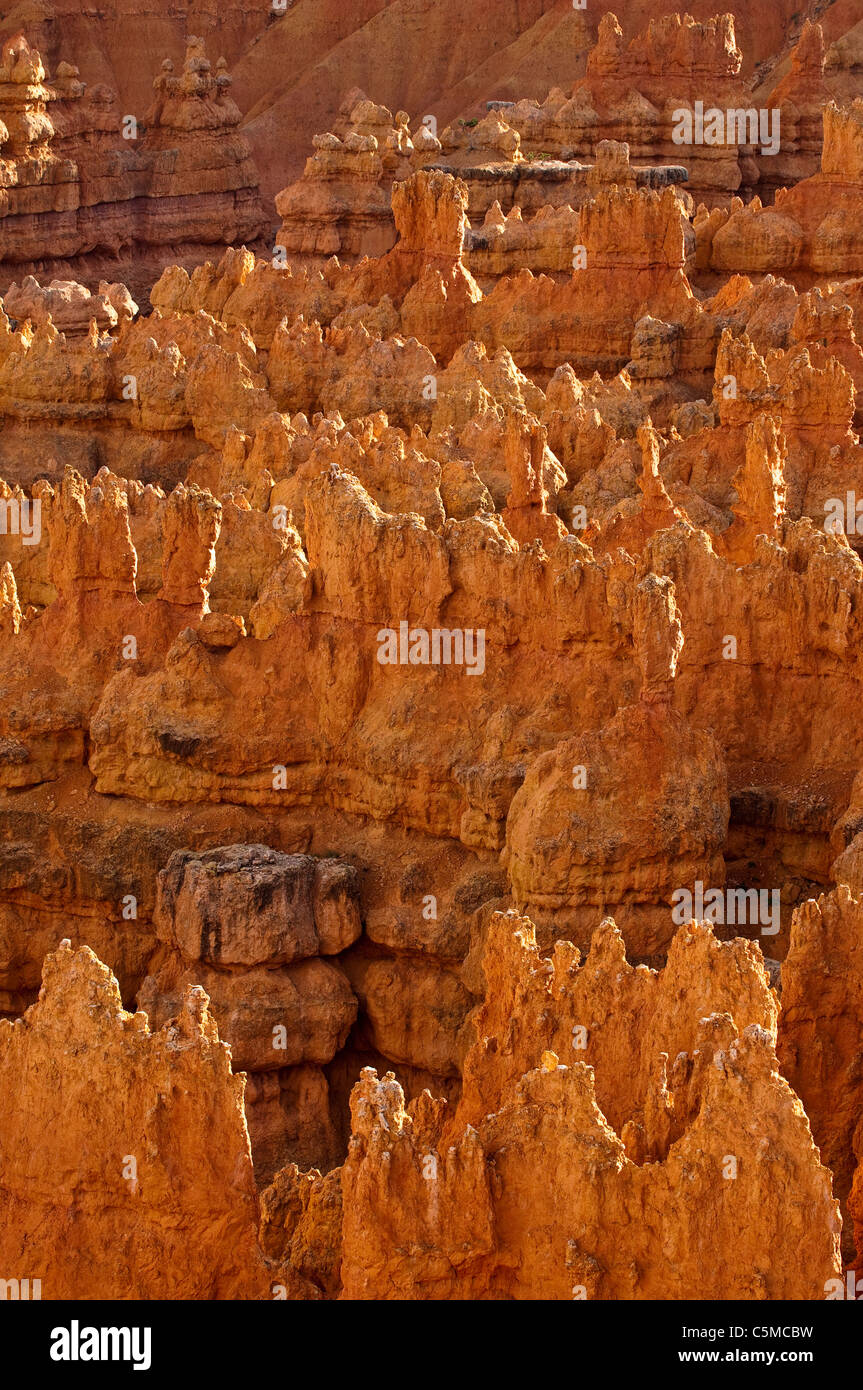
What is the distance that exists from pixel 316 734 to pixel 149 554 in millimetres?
6913

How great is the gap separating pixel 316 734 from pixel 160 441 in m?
11.9

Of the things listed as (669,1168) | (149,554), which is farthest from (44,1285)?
(149,554)

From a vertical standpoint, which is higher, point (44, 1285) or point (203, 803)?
point (203, 803)

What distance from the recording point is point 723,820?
17.0m

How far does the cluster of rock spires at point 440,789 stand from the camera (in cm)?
1224

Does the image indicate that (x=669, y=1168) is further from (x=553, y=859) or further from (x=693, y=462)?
(x=693, y=462)

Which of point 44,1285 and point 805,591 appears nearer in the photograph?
point 44,1285

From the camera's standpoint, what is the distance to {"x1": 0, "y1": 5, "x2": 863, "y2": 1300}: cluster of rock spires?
12.2m

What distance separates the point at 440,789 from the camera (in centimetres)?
1828

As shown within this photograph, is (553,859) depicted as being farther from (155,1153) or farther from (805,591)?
(155,1153)
